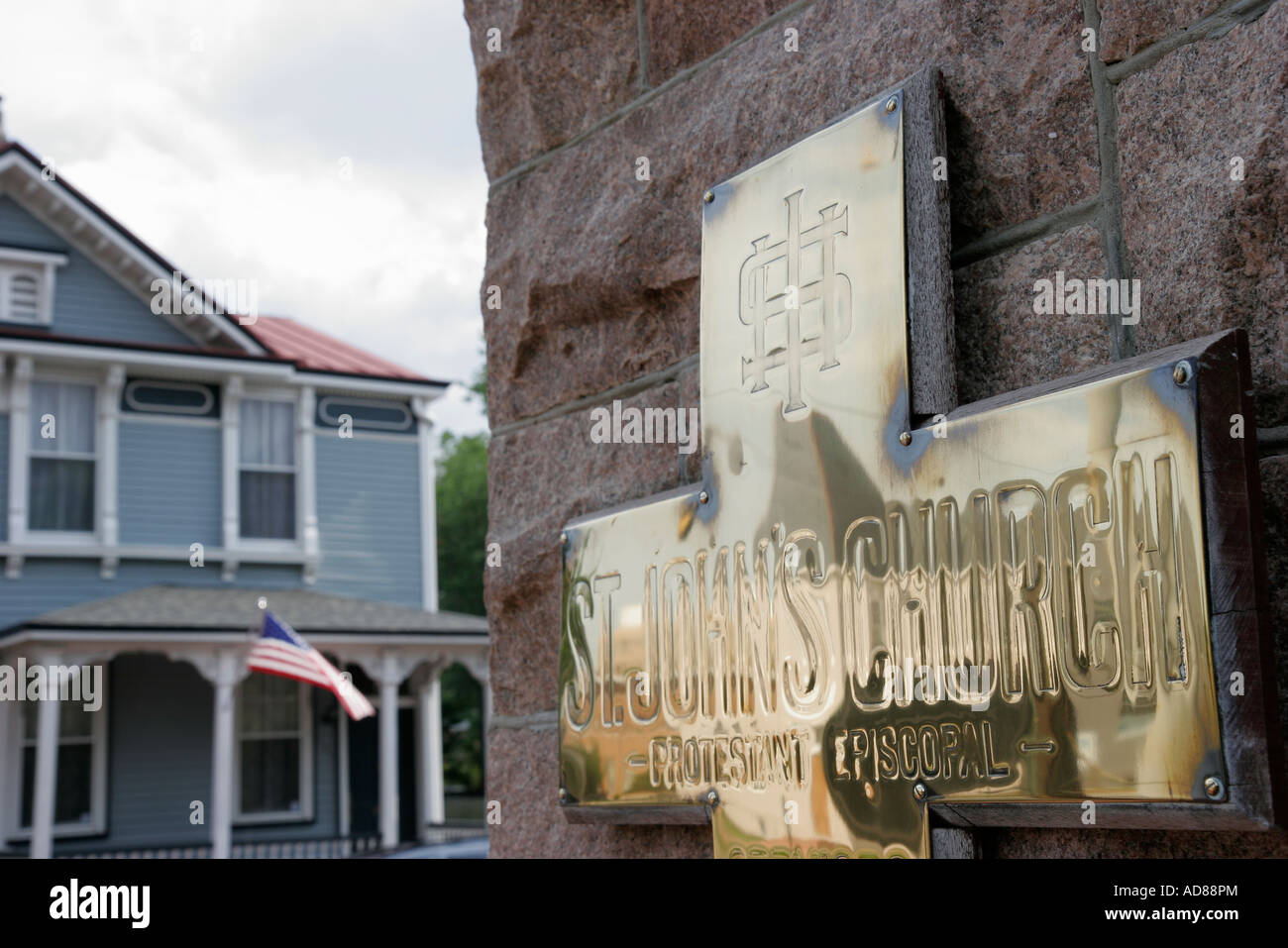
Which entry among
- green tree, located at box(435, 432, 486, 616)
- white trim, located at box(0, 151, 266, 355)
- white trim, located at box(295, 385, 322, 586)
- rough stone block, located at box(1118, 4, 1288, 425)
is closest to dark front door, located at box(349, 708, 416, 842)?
white trim, located at box(295, 385, 322, 586)

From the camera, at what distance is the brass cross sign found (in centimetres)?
129

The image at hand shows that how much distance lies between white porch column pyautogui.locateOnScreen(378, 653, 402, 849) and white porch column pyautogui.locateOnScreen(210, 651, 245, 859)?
5.78 feet

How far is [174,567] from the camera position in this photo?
1581 cm

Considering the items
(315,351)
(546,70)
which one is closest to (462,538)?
(315,351)

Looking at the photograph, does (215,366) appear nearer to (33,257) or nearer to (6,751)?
(33,257)

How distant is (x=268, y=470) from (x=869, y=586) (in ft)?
51.2

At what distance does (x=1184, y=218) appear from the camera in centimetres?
143

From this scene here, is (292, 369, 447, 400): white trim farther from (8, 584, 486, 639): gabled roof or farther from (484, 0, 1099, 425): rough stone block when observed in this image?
(484, 0, 1099, 425): rough stone block

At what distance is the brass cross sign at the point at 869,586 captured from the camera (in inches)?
50.8

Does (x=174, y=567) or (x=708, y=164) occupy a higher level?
(x=174, y=567)

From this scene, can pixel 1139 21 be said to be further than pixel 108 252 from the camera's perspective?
No

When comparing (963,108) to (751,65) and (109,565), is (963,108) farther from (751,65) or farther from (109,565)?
(109,565)
